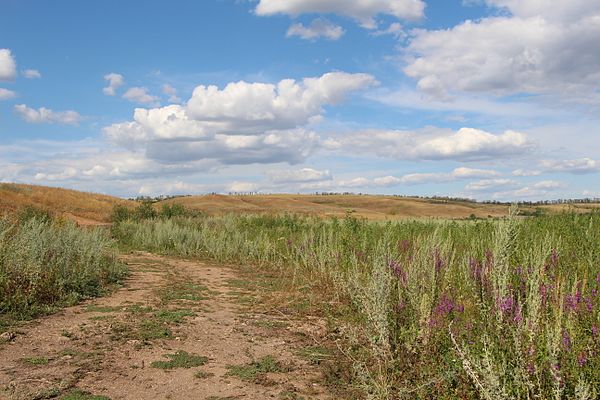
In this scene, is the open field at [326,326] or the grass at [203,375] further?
the grass at [203,375]

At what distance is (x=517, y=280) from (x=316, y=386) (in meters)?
2.32

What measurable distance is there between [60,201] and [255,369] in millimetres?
41413

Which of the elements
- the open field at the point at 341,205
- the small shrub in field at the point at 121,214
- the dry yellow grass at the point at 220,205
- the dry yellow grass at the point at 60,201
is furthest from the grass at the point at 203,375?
the open field at the point at 341,205

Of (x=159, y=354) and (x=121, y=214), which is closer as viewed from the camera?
(x=159, y=354)

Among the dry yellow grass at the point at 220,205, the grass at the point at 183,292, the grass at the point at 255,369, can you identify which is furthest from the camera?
the dry yellow grass at the point at 220,205

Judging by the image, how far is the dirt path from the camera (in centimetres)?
448

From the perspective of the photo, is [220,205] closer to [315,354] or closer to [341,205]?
[341,205]

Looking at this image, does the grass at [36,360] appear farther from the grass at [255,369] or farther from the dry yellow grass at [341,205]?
the dry yellow grass at [341,205]

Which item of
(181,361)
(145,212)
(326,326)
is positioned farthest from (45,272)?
(145,212)

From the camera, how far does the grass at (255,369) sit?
15.9 ft

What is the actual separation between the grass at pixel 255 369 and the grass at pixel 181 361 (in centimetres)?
→ 37

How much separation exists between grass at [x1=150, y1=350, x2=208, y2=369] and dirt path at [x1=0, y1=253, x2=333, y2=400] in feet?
0.03

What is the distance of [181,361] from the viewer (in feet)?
17.3

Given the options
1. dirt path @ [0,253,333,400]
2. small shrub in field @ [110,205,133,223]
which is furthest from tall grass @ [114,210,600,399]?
small shrub in field @ [110,205,133,223]
